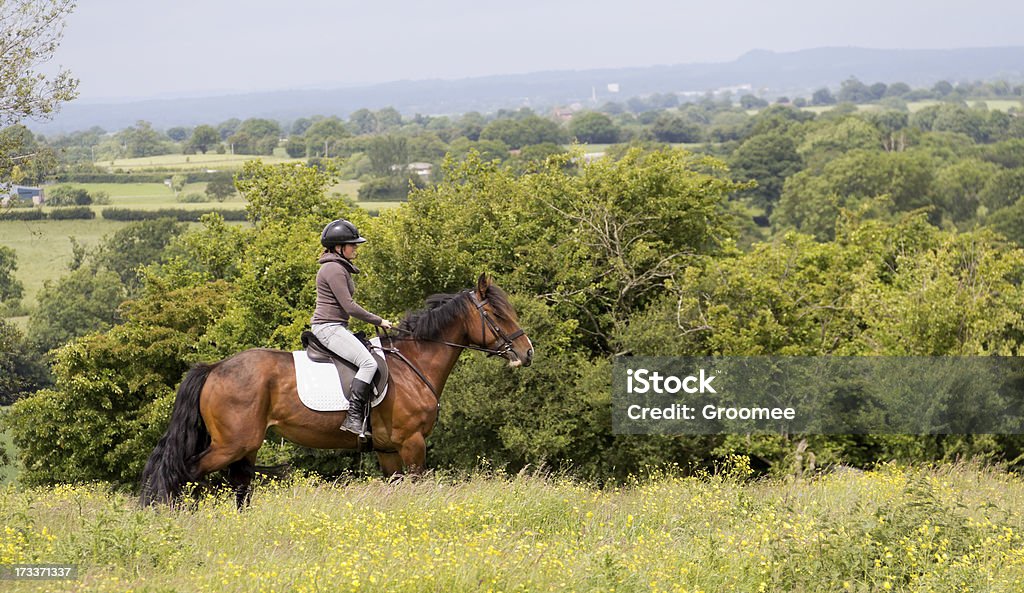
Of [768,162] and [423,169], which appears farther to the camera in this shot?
[423,169]

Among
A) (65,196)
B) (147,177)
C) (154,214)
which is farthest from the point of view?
(147,177)

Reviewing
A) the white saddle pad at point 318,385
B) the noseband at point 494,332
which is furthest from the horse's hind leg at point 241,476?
the noseband at point 494,332

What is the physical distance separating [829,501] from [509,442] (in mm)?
12006

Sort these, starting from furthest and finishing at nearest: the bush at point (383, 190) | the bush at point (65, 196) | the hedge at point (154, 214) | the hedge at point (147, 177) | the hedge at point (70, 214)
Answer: the bush at point (383, 190), the hedge at point (147, 177), the hedge at point (70, 214), the bush at point (65, 196), the hedge at point (154, 214)

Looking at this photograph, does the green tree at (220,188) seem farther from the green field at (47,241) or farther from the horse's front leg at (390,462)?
the horse's front leg at (390,462)

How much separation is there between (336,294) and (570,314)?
18.1 meters

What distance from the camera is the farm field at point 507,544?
7410 mm

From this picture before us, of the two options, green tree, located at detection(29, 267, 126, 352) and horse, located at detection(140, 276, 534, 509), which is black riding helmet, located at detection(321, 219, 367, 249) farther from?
green tree, located at detection(29, 267, 126, 352)

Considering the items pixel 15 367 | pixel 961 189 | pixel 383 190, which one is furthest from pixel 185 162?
pixel 961 189

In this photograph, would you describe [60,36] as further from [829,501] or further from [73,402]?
[829,501]

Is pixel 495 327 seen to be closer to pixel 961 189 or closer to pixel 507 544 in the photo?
pixel 507 544

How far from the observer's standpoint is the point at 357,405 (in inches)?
457

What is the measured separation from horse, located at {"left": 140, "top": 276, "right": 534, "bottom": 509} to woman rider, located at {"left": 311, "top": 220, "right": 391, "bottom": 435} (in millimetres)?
508

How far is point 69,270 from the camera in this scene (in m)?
99.6
